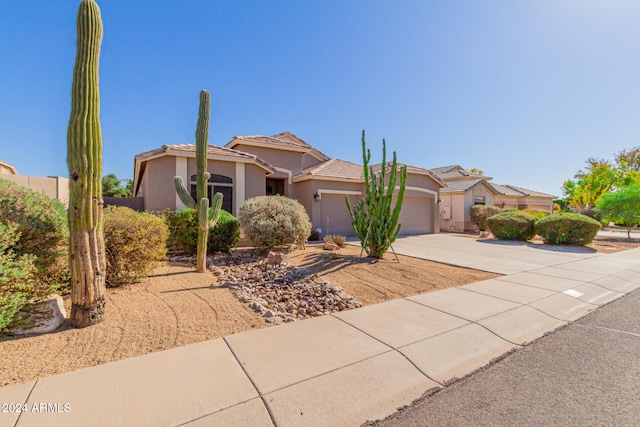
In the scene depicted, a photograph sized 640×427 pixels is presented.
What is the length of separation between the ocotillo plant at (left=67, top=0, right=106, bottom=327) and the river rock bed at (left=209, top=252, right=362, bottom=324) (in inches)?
86.2

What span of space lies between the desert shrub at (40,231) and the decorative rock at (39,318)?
220mm

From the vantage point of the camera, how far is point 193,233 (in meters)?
8.46

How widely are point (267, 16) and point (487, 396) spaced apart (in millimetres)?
11766

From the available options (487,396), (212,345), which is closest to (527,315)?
(487,396)

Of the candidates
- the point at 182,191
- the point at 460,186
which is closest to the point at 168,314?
the point at 182,191

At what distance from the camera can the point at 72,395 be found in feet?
7.86

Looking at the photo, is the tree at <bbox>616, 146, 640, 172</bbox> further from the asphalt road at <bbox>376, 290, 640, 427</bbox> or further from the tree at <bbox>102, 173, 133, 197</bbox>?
the tree at <bbox>102, 173, 133, 197</bbox>

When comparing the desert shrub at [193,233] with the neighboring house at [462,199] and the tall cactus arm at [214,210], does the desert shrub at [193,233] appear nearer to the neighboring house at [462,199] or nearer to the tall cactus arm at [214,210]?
the tall cactus arm at [214,210]

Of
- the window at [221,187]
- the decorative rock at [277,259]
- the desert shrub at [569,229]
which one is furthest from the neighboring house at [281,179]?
the desert shrub at [569,229]

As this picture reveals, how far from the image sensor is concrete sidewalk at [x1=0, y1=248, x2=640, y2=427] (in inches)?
88.6

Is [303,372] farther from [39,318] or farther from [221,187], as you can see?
[221,187]

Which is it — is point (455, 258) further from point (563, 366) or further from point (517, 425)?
point (517, 425)

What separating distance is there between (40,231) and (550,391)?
6.48 metres

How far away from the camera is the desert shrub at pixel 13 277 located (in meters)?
3.10
